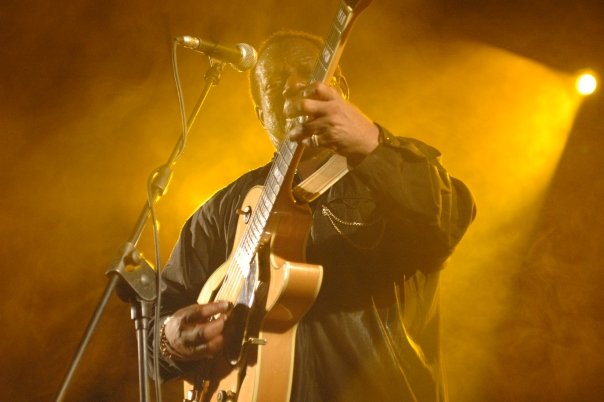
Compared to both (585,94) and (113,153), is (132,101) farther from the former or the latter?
(585,94)

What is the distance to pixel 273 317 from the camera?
1707mm

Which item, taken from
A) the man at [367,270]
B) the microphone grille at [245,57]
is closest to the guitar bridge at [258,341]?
the man at [367,270]

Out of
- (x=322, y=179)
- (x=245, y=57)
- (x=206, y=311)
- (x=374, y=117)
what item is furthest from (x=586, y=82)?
(x=206, y=311)

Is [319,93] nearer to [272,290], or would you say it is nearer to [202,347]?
[272,290]

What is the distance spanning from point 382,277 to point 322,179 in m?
0.41

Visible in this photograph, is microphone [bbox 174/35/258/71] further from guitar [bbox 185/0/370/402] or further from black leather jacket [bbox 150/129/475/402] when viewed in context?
black leather jacket [bbox 150/129/475/402]

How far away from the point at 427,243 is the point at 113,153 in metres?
3.08

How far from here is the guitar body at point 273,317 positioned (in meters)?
1.67

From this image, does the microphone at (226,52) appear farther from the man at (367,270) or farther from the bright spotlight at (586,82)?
the bright spotlight at (586,82)

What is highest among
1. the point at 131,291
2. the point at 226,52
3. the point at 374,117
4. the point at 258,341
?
the point at 374,117

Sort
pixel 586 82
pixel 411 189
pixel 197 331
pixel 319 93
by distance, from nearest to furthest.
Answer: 1. pixel 319 93
2. pixel 411 189
3. pixel 197 331
4. pixel 586 82

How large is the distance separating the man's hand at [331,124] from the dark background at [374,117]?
101 inches

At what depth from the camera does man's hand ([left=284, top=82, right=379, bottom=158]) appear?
1387mm

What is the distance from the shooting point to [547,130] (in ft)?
13.3
